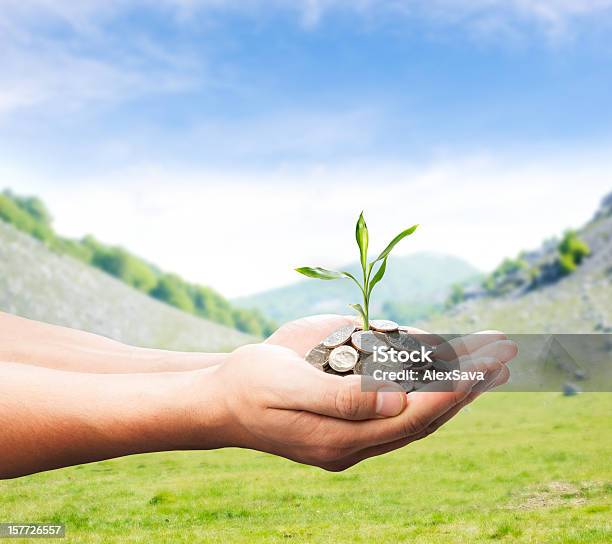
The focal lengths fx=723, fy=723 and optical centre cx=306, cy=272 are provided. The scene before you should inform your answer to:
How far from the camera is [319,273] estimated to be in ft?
8.87

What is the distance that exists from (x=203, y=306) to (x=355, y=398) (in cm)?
4791

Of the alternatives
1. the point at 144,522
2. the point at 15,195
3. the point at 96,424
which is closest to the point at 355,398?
the point at 96,424

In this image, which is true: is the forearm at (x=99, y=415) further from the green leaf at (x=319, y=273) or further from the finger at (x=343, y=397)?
the green leaf at (x=319, y=273)

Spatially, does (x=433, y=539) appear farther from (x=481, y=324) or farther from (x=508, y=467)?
(x=481, y=324)

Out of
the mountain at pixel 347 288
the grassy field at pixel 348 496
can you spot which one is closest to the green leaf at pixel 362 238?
the grassy field at pixel 348 496

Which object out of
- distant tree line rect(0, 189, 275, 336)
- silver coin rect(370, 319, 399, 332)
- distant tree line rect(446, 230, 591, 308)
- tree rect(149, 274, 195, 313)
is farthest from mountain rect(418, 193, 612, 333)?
silver coin rect(370, 319, 399, 332)

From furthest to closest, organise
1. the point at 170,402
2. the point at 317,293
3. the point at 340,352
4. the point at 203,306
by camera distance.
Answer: the point at 317,293, the point at 203,306, the point at 340,352, the point at 170,402

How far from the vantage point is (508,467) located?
725cm

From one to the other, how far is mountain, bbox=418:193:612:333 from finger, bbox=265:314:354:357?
19.6 meters

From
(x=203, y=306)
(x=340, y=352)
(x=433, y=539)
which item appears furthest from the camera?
(x=203, y=306)

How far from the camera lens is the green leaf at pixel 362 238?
2900 millimetres

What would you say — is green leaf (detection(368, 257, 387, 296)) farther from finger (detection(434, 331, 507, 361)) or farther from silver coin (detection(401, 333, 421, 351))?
finger (detection(434, 331, 507, 361))

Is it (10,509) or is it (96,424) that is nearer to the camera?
(96,424)

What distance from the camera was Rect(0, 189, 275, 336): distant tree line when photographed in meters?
46.1
